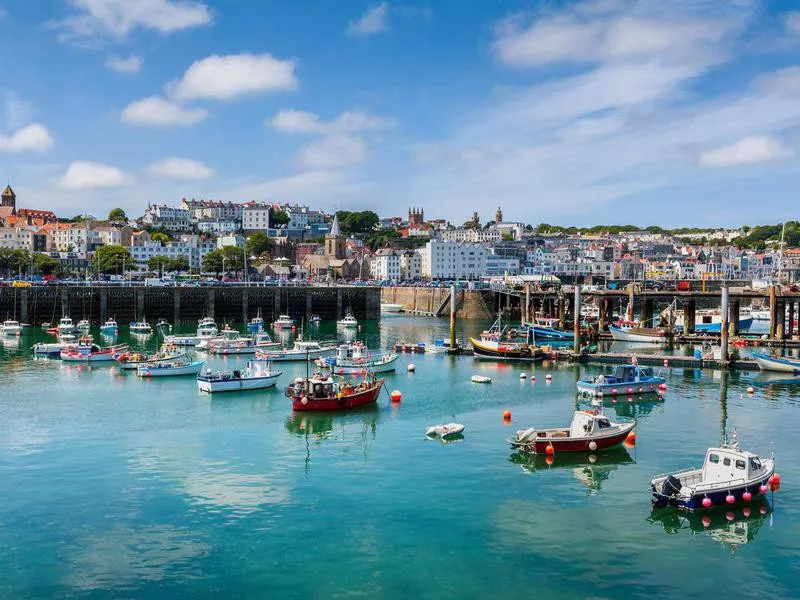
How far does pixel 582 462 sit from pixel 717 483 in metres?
6.83

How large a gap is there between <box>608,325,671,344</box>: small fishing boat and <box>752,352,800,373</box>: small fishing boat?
845 inches

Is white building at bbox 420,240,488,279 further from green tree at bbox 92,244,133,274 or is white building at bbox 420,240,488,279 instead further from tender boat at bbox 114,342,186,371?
tender boat at bbox 114,342,186,371

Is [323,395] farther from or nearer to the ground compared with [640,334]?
nearer to the ground

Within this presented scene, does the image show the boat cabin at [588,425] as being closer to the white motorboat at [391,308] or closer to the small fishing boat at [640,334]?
the small fishing boat at [640,334]

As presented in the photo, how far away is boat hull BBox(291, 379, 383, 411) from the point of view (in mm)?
41781

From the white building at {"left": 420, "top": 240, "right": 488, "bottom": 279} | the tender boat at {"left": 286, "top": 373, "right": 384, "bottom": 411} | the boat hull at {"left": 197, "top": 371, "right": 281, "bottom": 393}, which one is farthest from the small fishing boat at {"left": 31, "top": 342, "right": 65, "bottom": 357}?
the white building at {"left": 420, "top": 240, "right": 488, "bottom": 279}

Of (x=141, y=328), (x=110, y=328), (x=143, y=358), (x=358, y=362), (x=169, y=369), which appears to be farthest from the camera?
(x=141, y=328)

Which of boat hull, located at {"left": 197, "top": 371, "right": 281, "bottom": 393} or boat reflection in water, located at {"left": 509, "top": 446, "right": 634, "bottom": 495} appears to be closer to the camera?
boat reflection in water, located at {"left": 509, "top": 446, "right": 634, "bottom": 495}

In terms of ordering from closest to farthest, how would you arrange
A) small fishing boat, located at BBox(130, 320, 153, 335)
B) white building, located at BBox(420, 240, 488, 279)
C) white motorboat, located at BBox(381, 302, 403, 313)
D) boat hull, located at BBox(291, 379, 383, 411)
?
boat hull, located at BBox(291, 379, 383, 411), small fishing boat, located at BBox(130, 320, 153, 335), white motorboat, located at BBox(381, 302, 403, 313), white building, located at BBox(420, 240, 488, 279)

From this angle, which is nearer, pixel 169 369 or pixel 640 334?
pixel 169 369

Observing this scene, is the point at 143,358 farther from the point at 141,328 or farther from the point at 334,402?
the point at 141,328

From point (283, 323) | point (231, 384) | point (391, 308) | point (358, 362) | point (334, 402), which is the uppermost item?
point (391, 308)

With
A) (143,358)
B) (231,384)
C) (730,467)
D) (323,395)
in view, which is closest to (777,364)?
(730,467)

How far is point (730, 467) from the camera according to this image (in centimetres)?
2744
